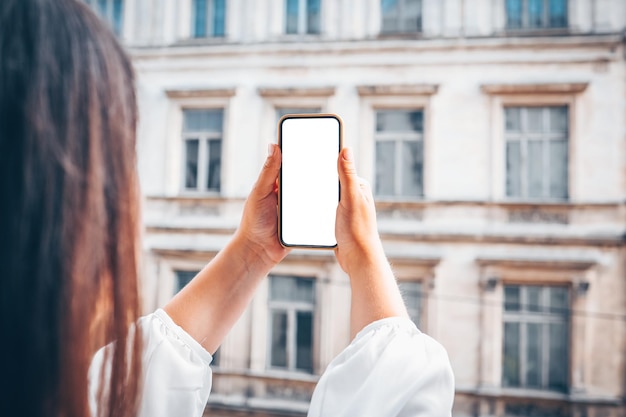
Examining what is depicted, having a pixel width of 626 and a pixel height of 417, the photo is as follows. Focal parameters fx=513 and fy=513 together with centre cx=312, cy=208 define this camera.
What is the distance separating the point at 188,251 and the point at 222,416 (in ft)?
1.75

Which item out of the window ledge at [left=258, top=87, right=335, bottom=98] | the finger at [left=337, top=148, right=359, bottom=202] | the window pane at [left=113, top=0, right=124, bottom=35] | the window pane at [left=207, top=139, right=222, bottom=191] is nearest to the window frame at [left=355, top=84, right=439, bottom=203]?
the window ledge at [left=258, top=87, right=335, bottom=98]

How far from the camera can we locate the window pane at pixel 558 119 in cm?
155

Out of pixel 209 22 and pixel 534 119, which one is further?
pixel 209 22

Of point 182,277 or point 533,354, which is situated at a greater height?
point 182,277

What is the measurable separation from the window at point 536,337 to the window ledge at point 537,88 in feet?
1.90

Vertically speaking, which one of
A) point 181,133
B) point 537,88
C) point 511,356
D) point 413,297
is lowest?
point 511,356

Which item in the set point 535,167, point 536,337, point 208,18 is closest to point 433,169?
point 535,167

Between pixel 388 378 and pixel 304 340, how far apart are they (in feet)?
4.65

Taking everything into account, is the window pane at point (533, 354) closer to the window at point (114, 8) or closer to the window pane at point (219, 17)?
the window pane at point (219, 17)

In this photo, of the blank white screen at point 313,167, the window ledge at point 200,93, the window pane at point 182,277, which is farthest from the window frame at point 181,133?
the blank white screen at point 313,167

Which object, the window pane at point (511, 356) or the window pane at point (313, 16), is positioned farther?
the window pane at point (313, 16)

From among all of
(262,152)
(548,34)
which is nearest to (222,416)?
(262,152)

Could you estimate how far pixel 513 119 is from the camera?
1582 millimetres

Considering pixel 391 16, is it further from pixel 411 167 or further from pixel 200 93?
pixel 200 93
